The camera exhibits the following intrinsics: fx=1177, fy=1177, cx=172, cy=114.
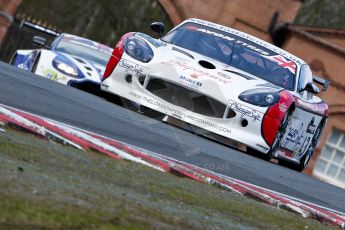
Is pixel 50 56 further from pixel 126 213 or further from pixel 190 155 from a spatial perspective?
pixel 126 213

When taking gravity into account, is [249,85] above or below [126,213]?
above

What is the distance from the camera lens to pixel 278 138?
1196cm

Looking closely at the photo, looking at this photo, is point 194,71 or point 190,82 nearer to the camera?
point 190,82

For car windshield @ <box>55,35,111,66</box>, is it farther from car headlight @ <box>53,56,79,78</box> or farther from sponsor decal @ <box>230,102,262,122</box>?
sponsor decal @ <box>230,102,262,122</box>

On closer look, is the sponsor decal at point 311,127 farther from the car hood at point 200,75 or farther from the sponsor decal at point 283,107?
the sponsor decal at point 283,107

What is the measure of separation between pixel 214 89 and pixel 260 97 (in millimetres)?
514

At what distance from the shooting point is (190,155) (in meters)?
8.73

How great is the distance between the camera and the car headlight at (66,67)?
543 inches

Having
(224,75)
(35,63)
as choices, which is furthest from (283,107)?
(35,63)

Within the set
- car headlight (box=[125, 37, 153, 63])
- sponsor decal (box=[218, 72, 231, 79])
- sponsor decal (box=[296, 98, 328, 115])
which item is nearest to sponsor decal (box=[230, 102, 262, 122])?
sponsor decal (box=[218, 72, 231, 79])

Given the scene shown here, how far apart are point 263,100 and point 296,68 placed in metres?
1.88

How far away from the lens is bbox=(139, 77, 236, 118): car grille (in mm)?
11289

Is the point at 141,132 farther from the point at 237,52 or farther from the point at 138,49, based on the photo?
the point at 237,52

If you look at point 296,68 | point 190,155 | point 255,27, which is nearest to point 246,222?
point 190,155
